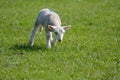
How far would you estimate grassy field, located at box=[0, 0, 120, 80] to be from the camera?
10.7 meters

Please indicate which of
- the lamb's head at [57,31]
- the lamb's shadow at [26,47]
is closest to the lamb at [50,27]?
the lamb's head at [57,31]

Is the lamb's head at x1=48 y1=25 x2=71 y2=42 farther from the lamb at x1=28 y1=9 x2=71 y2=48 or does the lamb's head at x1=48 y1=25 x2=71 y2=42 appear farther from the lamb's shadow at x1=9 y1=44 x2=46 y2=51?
the lamb's shadow at x1=9 y1=44 x2=46 y2=51

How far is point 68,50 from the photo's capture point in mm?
13125

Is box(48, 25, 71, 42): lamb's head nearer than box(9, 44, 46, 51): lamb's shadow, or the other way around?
box(48, 25, 71, 42): lamb's head

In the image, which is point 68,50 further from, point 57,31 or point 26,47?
point 26,47

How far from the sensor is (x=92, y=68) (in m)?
11.2

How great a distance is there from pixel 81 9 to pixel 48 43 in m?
9.74

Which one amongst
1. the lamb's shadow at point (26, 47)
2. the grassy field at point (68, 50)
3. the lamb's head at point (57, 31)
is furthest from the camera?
the lamb's shadow at point (26, 47)

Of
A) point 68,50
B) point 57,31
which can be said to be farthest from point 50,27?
point 68,50

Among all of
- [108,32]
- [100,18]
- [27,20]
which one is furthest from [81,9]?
[108,32]

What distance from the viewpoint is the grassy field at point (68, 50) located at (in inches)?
420

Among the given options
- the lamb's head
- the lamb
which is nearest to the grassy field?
the lamb

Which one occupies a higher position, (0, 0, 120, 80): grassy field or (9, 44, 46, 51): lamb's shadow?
(9, 44, 46, 51): lamb's shadow

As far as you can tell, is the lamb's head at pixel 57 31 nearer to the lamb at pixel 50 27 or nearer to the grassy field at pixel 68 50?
the lamb at pixel 50 27
